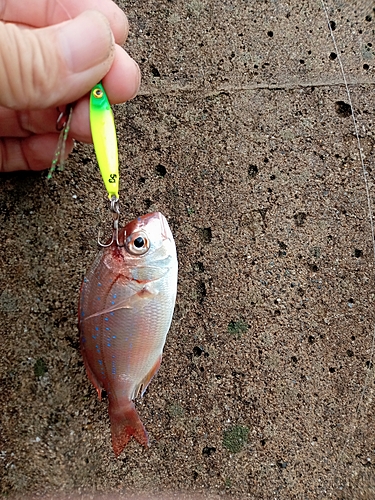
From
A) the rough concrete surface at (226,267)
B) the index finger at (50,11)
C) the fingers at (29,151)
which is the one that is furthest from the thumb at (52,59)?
the rough concrete surface at (226,267)

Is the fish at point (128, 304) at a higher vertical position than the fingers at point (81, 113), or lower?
lower

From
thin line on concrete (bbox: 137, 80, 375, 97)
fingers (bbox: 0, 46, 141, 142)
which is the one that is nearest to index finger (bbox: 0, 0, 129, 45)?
fingers (bbox: 0, 46, 141, 142)

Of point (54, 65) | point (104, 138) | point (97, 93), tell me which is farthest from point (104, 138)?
point (54, 65)

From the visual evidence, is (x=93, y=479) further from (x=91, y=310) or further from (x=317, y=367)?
(x=317, y=367)

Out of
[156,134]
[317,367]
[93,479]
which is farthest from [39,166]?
[317,367]

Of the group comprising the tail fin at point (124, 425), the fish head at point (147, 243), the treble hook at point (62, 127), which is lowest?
the tail fin at point (124, 425)

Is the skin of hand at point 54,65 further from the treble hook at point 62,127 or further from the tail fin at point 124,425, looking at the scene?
the tail fin at point 124,425
